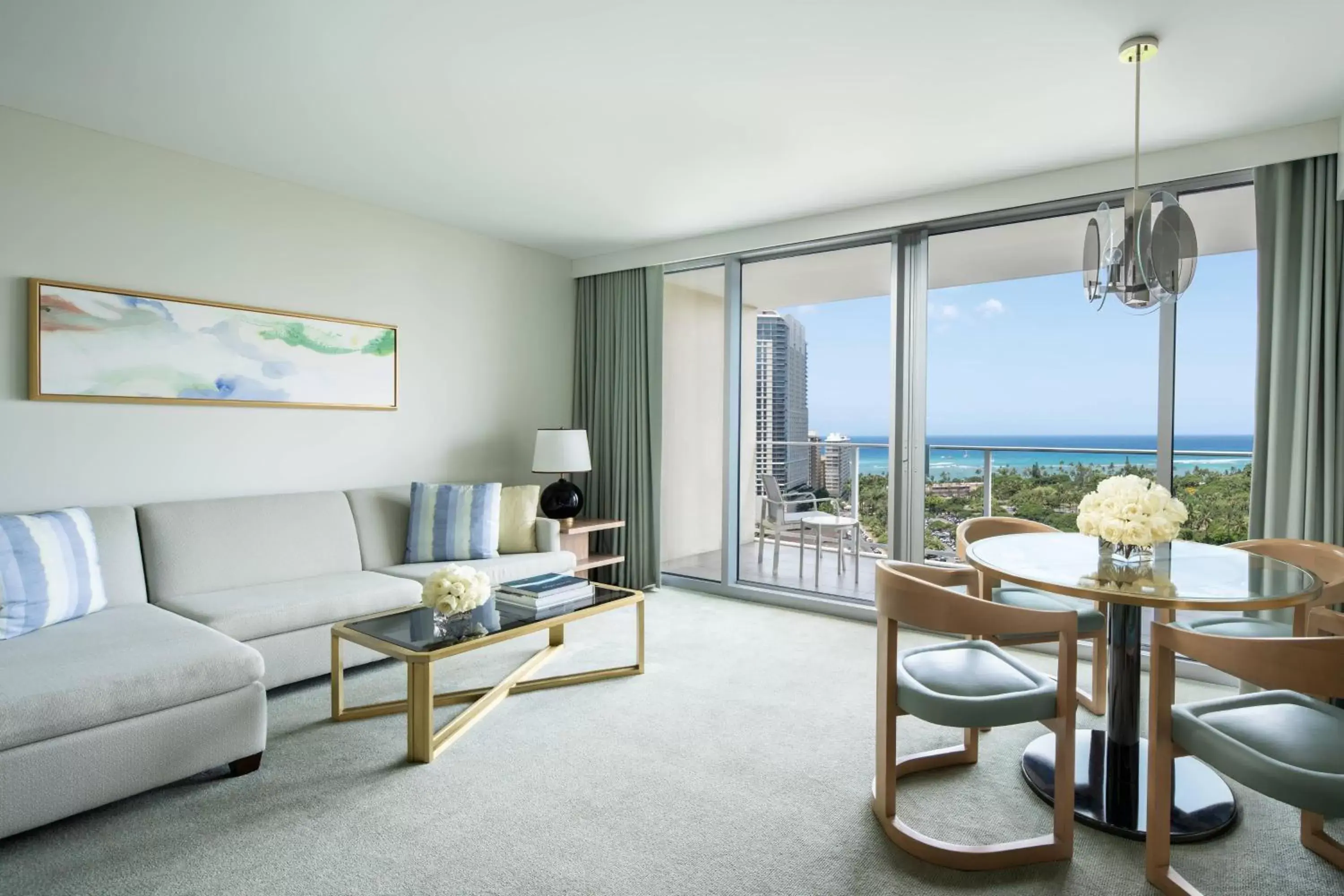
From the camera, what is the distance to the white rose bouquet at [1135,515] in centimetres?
215

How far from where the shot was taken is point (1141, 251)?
2352 mm

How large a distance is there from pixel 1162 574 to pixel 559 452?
3.62 m

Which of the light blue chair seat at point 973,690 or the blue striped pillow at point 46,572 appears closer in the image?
the light blue chair seat at point 973,690

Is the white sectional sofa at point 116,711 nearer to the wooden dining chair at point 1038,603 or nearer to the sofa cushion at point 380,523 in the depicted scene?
the sofa cushion at point 380,523

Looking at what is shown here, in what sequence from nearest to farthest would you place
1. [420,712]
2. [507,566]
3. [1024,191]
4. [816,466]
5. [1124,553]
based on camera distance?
1. [1124,553]
2. [420,712]
3. [1024,191]
4. [507,566]
5. [816,466]

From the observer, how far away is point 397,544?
13.6ft

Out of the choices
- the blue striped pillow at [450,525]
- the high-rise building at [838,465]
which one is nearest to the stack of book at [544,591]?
the blue striped pillow at [450,525]

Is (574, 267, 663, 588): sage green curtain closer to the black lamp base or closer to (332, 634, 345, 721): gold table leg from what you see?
the black lamp base

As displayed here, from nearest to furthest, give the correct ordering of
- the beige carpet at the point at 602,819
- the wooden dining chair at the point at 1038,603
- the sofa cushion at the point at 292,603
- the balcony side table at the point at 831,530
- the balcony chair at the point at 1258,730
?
the balcony chair at the point at 1258,730, the beige carpet at the point at 602,819, the wooden dining chair at the point at 1038,603, the sofa cushion at the point at 292,603, the balcony side table at the point at 831,530

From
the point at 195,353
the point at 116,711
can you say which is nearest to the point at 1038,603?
the point at 116,711

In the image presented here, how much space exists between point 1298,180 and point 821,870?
11.9ft

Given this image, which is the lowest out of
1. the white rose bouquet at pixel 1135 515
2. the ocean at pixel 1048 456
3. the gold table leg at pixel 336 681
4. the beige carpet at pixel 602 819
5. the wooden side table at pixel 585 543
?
the beige carpet at pixel 602 819

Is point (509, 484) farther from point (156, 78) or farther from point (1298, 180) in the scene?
point (1298, 180)

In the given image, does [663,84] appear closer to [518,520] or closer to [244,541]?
[518,520]
